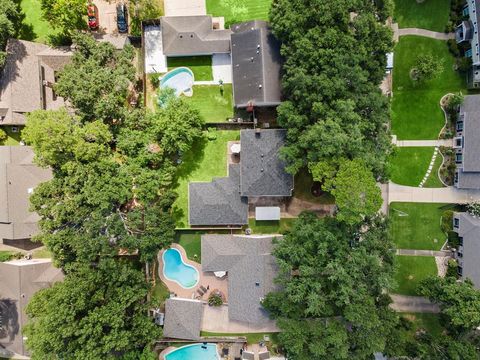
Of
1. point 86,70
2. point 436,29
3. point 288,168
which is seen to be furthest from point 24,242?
point 436,29

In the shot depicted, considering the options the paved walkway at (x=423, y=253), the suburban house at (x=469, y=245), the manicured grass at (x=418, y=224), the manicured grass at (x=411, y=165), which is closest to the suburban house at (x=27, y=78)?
the manicured grass at (x=411, y=165)

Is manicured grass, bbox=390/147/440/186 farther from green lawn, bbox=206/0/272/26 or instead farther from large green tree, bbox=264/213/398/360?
green lawn, bbox=206/0/272/26

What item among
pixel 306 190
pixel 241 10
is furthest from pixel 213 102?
pixel 306 190

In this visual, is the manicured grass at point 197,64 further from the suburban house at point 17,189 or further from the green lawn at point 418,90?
the green lawn at point 418,90

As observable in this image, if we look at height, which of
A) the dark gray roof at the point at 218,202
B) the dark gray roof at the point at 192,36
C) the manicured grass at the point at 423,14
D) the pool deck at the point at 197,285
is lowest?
the pool deck at the point at 197,285

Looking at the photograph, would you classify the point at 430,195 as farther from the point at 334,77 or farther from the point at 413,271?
the point at 334,77

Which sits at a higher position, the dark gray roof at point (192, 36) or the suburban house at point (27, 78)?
the dark gray roof at point (192, 36)
